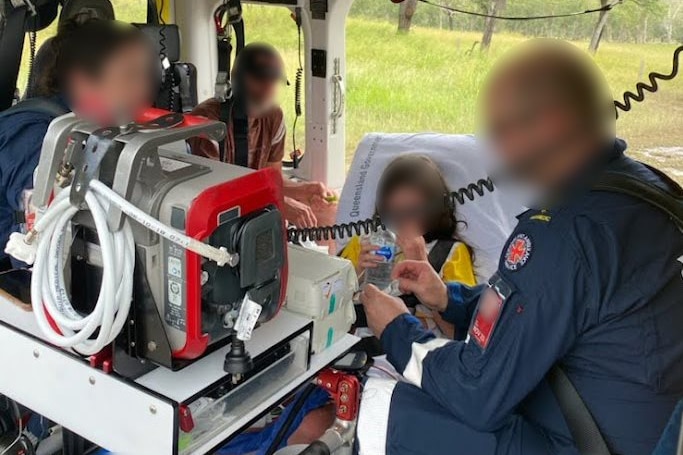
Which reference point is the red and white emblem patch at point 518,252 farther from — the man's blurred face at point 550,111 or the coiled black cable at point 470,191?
the coiled black cable at point 470,191

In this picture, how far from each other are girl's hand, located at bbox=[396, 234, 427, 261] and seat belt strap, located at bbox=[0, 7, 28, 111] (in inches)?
52.8

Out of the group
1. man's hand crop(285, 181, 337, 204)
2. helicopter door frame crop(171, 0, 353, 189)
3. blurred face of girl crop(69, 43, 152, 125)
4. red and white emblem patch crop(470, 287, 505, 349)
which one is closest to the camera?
red and white emblem patch crop(470, 287, 505, 349)

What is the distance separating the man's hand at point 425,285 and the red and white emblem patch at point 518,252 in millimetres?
615

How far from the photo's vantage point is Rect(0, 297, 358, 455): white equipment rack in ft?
4.75

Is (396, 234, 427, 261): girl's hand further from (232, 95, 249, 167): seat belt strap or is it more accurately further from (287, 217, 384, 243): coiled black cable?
(232, 95, 249, 167): seat belt strap

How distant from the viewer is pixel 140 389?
4.77 ft

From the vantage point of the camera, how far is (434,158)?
3.14 m

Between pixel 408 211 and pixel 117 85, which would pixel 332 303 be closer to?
pixel 117 85

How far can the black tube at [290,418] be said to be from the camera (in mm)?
1848

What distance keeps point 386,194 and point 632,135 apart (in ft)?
4.80

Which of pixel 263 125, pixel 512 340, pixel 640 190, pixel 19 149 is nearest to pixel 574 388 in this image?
Result: pixel 512 340

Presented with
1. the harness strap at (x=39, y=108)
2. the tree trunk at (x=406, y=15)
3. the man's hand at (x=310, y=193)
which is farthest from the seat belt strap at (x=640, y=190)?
the tree trunk at (x=406, y=15)

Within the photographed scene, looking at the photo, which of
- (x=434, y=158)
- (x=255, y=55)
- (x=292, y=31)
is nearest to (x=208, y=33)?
(x=292, y=31)

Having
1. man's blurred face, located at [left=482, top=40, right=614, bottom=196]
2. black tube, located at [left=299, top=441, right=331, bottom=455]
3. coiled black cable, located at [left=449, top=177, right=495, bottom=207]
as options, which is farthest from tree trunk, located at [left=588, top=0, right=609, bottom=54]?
black tube, located at [left=299, top=441, right=331, bottom=455]
